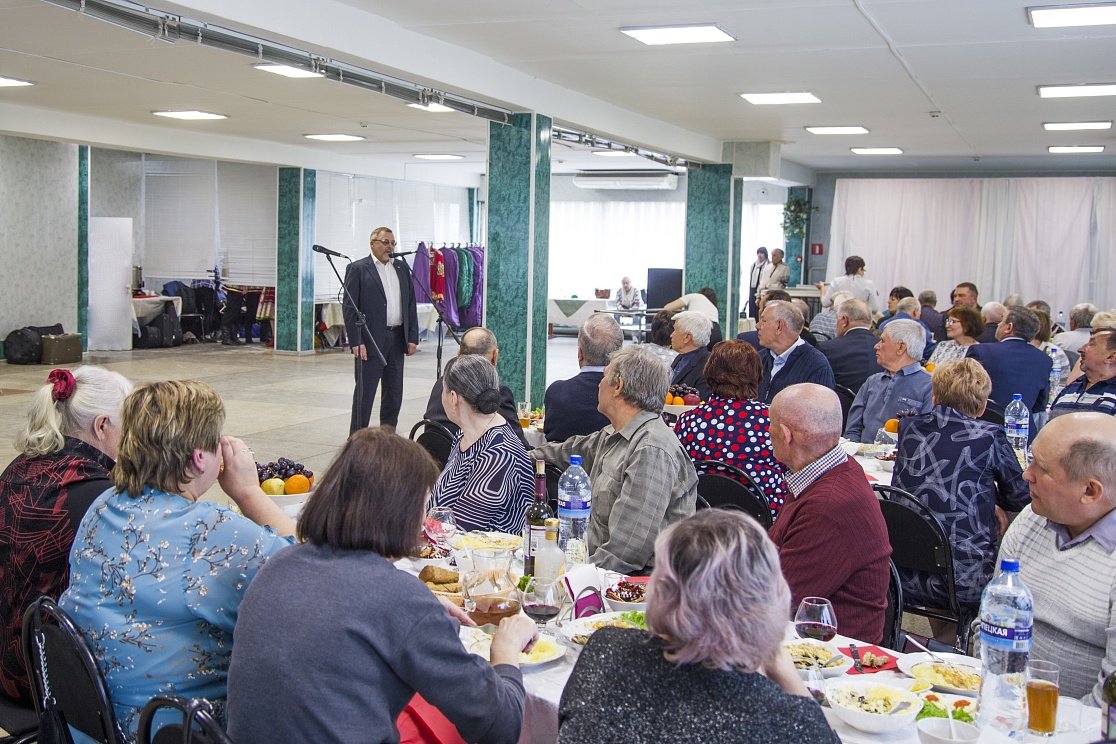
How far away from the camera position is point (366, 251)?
17688 mm

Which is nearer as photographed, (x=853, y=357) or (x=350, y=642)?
(x=350, y=642)

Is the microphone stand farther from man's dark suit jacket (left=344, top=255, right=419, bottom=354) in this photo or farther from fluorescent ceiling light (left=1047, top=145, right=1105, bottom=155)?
fluorescent ceiling light (left=1047, top=145, right=1105, bottom=155)

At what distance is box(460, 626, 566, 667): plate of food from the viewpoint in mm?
2260

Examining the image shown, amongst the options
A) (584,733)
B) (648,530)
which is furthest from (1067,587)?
(584,733)

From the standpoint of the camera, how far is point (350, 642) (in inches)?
70.1

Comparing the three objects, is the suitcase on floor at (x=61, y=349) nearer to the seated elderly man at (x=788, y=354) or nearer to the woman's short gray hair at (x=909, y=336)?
the seated elderly man at (x=788, y=354)

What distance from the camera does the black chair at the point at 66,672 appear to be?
2035mm

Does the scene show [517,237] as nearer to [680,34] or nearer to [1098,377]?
[680,34]

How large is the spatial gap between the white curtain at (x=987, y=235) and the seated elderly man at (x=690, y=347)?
→ 11.7 metres

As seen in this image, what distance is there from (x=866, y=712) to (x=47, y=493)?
196 centimetres

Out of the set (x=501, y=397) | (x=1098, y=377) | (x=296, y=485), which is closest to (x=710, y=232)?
(x=1098, y=377)

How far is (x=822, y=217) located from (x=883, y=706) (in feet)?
56.3

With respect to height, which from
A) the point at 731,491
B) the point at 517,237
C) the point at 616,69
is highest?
the point at 616,69

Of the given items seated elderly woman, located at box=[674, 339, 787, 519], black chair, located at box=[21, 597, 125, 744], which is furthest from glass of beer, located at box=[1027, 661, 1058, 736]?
seated elderly woman, located at box=[674, 339, 787, 519]
